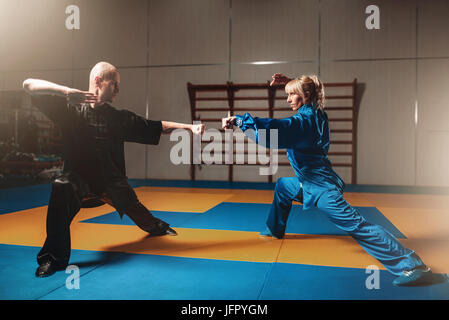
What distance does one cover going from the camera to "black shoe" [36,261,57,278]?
2227 millimetres

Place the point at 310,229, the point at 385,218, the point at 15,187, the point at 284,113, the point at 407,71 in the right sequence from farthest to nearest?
the point at 284,113, the point at 407,71, the point at 15,187, the point at 385,218, the point at 310,229

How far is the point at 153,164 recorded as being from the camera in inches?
362

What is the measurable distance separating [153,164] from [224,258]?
6797 mm

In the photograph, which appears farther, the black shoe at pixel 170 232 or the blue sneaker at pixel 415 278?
the black shoe at pixel 170 232

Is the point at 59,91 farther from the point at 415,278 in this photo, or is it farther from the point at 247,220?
the point at 247,220

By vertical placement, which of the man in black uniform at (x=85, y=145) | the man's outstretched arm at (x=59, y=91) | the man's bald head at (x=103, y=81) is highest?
the man's bald head at (x=103, y=81)

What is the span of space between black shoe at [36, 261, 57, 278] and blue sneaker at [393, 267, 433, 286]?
203 centimetres

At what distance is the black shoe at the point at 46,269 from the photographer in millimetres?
2227

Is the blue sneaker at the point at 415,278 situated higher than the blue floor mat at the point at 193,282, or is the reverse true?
the blue sneaker at the point at 415,278

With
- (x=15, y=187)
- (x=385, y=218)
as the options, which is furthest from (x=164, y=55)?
(x=385, y=218)

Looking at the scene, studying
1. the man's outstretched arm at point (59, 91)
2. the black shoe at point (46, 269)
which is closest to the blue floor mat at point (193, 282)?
the black shoe at point (46, 269)

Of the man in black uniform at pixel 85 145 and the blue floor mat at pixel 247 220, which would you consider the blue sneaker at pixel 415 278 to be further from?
the man in black uniform at pixel 85 145

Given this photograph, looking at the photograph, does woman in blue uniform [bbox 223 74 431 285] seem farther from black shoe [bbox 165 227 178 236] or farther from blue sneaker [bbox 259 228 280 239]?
black shoe [bbox 165 227 178 236]
